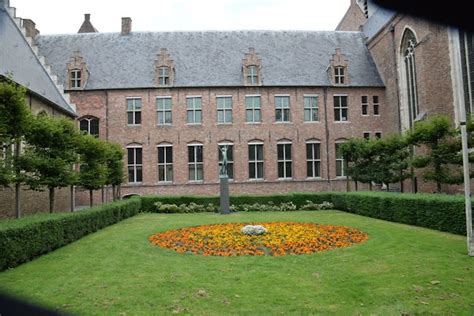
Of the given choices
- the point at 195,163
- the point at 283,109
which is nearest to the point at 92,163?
the point at 195,163

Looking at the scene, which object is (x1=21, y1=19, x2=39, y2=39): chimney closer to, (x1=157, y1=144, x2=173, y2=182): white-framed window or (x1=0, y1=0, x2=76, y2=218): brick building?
(x1=0, y1=0, x2=76, y2=218): brick building

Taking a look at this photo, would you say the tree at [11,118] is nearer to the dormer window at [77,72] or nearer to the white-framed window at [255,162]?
the dormer window at [77,72]

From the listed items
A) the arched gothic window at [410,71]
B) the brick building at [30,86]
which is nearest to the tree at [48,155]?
the brick building at [30,86]

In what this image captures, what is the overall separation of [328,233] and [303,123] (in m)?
18.2

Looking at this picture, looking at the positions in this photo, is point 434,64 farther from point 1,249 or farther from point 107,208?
point 1,249

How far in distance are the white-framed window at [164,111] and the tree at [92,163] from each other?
451 inches

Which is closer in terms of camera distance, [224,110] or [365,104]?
[224,110]

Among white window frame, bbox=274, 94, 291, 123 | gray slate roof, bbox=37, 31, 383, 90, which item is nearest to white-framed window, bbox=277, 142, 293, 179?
white window frame, bbox=274, 94, 291, 123

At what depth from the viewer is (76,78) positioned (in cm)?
3048

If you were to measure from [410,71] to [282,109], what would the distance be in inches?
343

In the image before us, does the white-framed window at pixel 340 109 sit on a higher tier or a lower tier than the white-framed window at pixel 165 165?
higher

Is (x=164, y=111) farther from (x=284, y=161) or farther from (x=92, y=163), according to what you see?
(x=92, y=163)

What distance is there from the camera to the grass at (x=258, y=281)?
6.21 m

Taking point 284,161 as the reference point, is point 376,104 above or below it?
above
